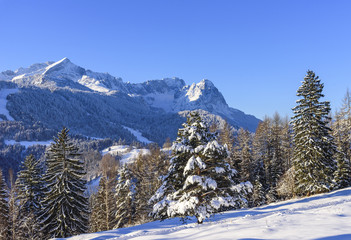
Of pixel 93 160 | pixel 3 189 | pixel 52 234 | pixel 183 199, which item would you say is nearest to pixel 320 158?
pixel 183 199

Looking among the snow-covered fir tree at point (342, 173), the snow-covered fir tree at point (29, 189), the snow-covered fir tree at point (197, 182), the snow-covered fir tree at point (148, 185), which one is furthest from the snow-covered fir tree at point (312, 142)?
the snow-covered fir tree at point (29, 189)

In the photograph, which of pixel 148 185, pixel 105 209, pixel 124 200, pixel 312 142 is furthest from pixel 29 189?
pixel 312 142

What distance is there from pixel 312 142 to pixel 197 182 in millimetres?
18924

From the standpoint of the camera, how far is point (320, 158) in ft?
88.4

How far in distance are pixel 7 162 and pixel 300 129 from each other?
672ft

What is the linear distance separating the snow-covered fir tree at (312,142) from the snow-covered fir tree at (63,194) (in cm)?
2544

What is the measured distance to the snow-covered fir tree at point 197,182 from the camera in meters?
13.8

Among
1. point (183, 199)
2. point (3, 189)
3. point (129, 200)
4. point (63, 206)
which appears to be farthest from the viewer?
point (129, 200)

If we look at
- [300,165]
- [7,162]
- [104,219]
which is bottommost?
[104,219]

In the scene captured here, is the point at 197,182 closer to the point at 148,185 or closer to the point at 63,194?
the point at 63,194

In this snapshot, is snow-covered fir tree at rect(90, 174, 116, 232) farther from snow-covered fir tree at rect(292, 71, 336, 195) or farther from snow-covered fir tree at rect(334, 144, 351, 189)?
snow-covered fir tree at rect(334, 144, 351, 189)

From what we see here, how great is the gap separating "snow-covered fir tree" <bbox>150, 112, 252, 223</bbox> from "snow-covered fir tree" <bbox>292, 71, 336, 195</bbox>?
16450 mm

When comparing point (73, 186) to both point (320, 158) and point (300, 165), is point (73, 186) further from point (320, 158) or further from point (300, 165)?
point (320, 158)

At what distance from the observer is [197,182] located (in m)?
14.5
